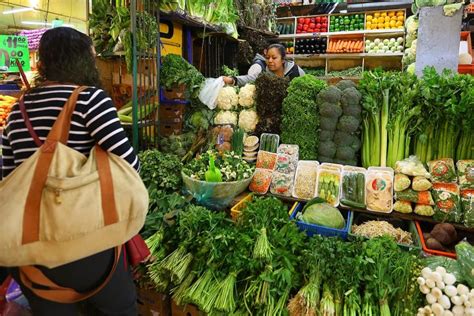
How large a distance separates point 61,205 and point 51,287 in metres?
0.43

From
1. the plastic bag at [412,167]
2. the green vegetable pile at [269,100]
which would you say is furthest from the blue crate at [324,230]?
the green vegetable pile at [269,100]

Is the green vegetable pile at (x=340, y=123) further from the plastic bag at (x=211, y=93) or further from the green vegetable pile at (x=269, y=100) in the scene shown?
the plastic bag at (x=211, y=93)

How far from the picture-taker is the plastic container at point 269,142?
9.96ft

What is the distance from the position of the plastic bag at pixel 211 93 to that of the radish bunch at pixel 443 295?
2329 millimetres

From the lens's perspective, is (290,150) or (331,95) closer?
(331,95)

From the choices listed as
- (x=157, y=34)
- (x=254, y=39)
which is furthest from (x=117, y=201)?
(x=254, y=39)

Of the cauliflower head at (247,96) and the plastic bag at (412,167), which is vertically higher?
the cauliflower head at (247,96)

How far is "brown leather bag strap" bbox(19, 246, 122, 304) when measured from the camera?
1391mm

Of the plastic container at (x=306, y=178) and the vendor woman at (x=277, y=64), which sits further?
the vendor woman at (x=277, y=64)

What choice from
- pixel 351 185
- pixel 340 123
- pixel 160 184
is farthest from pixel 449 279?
pixel 160 184

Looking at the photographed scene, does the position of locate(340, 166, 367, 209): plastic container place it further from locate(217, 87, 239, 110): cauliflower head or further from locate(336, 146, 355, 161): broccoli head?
locate(217, 87, 239, 110): cauliflower head

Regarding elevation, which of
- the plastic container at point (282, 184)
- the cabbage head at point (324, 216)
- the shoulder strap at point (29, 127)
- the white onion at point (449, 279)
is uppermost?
the shoulder strap at point (29, 127)

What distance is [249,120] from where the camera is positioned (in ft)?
10.6

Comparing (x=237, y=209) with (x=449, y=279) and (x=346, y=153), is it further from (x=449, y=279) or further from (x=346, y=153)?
(x=449, y=279)
